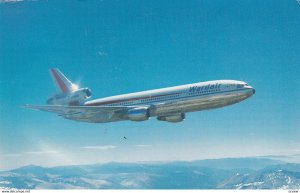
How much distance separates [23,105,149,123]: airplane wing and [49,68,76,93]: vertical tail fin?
2.28 m

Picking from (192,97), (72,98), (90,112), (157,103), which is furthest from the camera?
(72,98)

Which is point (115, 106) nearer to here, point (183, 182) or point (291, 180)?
point (183, 182)

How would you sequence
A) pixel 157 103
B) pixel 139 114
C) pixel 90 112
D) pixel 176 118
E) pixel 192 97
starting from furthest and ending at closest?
pixel 90 112 < pixel 176 118 < pixel 157 103 < pixel 139 114 < pixel 192 97

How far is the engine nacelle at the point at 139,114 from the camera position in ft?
103

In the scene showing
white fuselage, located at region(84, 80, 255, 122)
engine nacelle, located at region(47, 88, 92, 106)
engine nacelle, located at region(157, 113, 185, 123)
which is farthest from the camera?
engine nacelle, located at region(47, 88, 92, 106)

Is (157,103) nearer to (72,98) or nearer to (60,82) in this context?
(72,98)

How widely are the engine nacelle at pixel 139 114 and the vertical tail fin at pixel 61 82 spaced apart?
7.87 meters

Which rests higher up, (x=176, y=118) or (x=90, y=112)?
(x=90, y=112)

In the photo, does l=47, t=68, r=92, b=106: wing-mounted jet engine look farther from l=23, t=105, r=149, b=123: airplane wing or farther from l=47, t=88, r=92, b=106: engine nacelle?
l=23, t=105, r=149, b=123: airplane wing

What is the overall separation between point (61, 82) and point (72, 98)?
2.14 meters

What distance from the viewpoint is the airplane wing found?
33.5 metres

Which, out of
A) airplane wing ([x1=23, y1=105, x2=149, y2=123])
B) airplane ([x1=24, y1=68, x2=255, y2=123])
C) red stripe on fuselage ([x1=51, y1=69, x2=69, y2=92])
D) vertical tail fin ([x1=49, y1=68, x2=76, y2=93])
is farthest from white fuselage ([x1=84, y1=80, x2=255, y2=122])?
red stripe on fuselage ([x1=51, y1=69, x2=69, y2=92])

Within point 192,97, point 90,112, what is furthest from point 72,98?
point 192,97

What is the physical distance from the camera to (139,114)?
1240 inches
